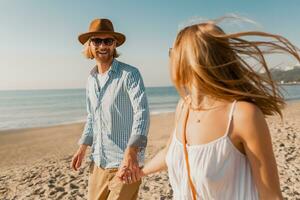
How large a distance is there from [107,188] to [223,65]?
2.09m

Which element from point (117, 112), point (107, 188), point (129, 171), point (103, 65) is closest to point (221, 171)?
point (129, 171)

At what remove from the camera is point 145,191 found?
6.12 m

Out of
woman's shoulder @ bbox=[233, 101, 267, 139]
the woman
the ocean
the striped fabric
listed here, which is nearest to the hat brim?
the striped fabric

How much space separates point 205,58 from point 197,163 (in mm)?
434

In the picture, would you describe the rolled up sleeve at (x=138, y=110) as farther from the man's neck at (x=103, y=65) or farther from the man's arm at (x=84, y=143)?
the man's arm at (x=84, y=143)

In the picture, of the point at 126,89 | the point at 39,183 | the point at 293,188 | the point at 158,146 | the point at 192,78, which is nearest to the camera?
the point at 192,78

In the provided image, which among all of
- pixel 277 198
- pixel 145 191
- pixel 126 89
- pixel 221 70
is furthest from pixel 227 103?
pixel 145 191

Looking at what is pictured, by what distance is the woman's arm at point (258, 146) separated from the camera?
4.15 feet

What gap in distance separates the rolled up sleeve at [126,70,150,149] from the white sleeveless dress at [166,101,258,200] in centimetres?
133

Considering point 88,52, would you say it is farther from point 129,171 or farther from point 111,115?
point 129,171

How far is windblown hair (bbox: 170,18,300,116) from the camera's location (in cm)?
138

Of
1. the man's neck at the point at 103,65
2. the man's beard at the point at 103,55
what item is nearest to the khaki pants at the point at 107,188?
the man's neck at the point at 103,65

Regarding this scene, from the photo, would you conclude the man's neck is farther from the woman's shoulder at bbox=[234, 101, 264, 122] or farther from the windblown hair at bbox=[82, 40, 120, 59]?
the woman's shoulder at bbox=[234, 101, 264, 122]

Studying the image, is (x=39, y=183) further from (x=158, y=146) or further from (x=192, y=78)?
(x=192, y=78)
